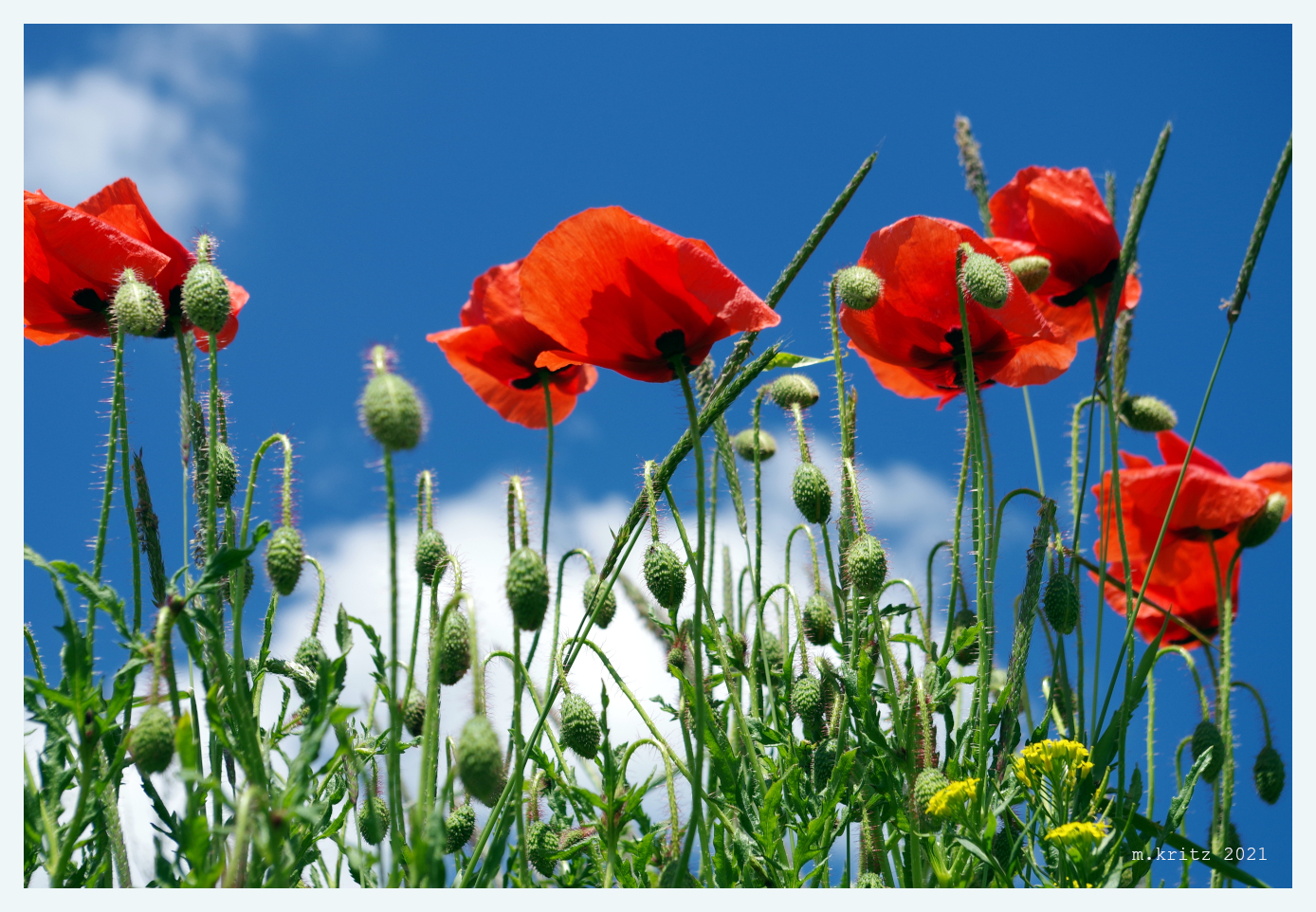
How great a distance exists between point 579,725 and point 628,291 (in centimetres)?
66

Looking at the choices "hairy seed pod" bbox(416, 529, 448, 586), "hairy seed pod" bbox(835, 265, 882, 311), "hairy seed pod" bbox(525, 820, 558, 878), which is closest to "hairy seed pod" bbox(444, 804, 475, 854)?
"hairy seed pod" bbox(525, 820, 558, 878)

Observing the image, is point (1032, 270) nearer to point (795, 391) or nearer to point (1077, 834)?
point (795, 391)

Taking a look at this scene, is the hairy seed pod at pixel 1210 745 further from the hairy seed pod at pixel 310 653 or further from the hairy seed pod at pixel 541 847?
the hairy seed pod at pixel 310 653

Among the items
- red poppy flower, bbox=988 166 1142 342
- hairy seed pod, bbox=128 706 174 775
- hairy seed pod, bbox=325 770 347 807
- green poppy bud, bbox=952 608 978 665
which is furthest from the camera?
red poppy flower, bbox=988 166 1142 342

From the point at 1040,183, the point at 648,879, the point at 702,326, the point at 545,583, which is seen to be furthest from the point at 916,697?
the point at 1040,183

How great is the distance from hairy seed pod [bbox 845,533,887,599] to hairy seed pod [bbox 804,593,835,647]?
31 centimetres

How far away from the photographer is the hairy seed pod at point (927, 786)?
1490 millimetres

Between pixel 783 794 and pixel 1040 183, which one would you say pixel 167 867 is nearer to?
pixel 783 794

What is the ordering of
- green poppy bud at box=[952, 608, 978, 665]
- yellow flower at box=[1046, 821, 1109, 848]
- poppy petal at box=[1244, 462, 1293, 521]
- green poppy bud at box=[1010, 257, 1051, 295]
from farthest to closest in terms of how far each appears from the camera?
poppy petal at box=[1244, 462, 1293, 521] → green poppy bud at box=[1010, 257, 1051, 295] → green poppy bud at box=[952, 608, 978, 665] → yellow flower at box=[1046, 821, 1109, 848]

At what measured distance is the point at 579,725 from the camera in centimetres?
146

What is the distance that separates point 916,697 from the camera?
168 centimetres

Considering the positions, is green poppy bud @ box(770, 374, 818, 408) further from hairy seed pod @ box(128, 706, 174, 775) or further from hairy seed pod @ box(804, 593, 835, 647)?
hairy seed pod @ box(128, 706, 174, 775)

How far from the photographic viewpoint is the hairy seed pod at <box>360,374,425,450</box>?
3.42 feet

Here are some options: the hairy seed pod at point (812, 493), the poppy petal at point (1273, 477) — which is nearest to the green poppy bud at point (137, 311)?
the hairy seed pod at point (812, 493)
